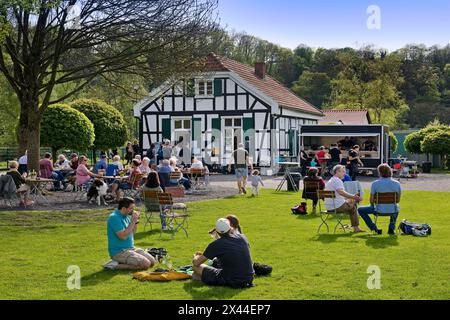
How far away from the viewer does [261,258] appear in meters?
9.70

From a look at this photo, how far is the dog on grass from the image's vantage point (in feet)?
58.6

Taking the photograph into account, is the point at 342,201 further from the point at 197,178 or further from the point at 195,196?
the point at 197,178

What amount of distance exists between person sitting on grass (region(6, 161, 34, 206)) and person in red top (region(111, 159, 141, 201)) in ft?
7.56

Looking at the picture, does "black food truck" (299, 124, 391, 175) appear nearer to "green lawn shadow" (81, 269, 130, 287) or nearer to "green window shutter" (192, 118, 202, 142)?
"green window shutter" (192, 118, 202, 142)

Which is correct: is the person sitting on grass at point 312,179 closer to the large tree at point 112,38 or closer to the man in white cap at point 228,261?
the large tree at point 112,38

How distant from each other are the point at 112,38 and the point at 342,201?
9.21 metres

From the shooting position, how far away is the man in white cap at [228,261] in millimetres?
7723

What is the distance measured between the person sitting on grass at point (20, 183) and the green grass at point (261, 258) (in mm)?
1161

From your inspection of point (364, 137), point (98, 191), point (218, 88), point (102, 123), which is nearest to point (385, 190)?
point (98, 191)

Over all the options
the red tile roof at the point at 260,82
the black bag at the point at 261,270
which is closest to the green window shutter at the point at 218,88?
the red tile roof at the point at 260,82

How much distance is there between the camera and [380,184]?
39.5 feet
